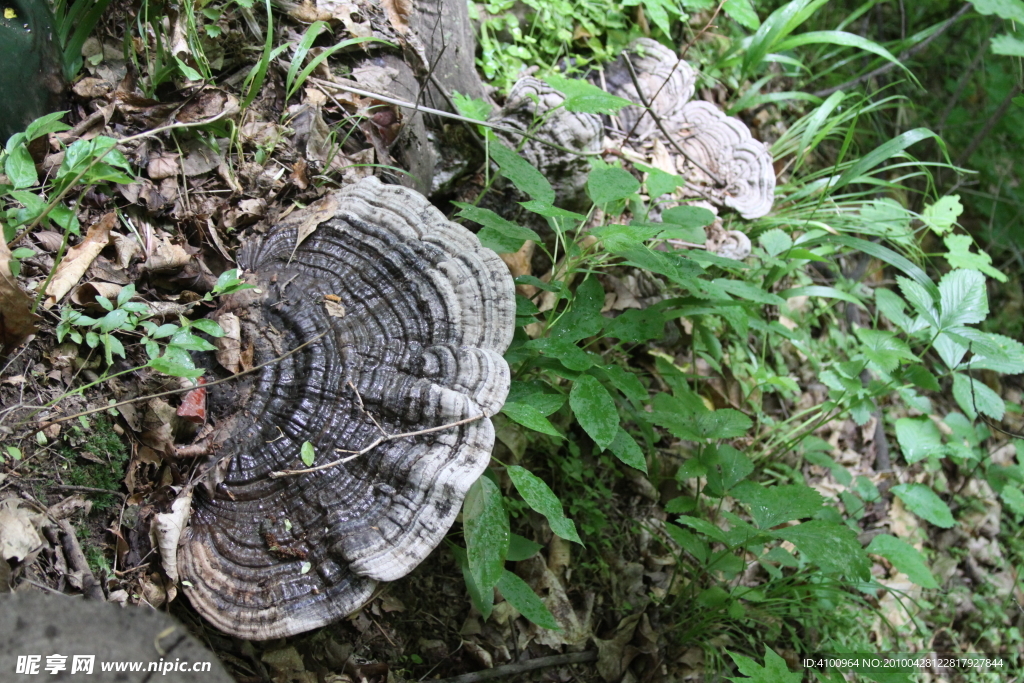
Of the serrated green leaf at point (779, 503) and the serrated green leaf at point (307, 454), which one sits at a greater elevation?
the serrated green leaf at point (307, 454)

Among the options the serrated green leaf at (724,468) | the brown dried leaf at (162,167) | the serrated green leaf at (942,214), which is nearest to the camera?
the brown dried leaf at (162,167)

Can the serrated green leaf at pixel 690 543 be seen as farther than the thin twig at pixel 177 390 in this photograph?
Yes

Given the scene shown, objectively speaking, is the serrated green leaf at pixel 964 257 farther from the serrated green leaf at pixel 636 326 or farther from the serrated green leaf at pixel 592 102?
the serrated green leaf at pixel 592 102

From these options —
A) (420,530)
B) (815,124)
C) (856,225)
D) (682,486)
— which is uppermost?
(815,124)

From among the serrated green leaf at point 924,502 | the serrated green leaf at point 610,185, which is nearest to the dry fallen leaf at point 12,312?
the serrated green leaf at point 610,185

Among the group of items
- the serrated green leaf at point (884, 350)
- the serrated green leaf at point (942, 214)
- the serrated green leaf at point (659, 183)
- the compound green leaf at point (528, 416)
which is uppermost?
the serrated green leaf at point (659, 183)

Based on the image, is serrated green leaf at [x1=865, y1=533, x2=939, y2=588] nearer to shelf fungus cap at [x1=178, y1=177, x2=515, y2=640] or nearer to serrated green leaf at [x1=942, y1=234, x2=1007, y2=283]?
serrated green leaf at [x1=942, y1=234, x2=1007, y2=283]

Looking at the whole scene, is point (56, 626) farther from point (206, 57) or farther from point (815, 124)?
point (815, 124)

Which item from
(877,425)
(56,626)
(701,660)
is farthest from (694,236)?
(56,626)
